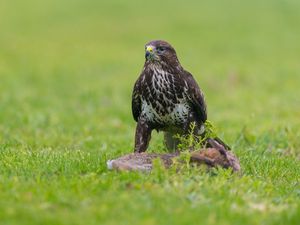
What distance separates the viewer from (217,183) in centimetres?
703

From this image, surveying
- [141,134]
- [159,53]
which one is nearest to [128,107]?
[141,134]

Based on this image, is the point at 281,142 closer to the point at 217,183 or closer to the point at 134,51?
the point at 217,183

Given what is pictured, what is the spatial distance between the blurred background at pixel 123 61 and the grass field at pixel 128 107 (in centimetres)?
5

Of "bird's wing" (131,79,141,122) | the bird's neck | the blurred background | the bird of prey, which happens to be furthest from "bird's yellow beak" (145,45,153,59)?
the blurred background

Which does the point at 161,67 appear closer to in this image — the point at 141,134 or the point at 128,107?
the point at 141,134

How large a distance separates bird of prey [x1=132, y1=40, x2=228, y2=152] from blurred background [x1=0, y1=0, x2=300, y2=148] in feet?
9.97

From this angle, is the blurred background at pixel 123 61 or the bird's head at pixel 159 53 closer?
the bird's head at pixel 159 53

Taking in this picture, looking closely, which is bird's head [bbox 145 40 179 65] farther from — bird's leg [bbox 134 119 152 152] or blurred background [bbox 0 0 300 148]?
blurred background [bbox 0 0 300 148]

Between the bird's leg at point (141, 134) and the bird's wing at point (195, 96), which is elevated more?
the bird's wing at point (195, 96)

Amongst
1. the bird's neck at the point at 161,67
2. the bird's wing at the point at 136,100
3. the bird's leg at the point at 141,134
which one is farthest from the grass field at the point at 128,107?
the bird's neck at the point at 161,67

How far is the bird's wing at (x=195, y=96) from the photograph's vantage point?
853 cm

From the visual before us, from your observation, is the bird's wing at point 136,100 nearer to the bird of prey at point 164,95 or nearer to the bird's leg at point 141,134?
the bird of prey at point 164,95

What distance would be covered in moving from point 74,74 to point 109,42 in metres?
9.28

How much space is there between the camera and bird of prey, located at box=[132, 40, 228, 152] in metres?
8.39
